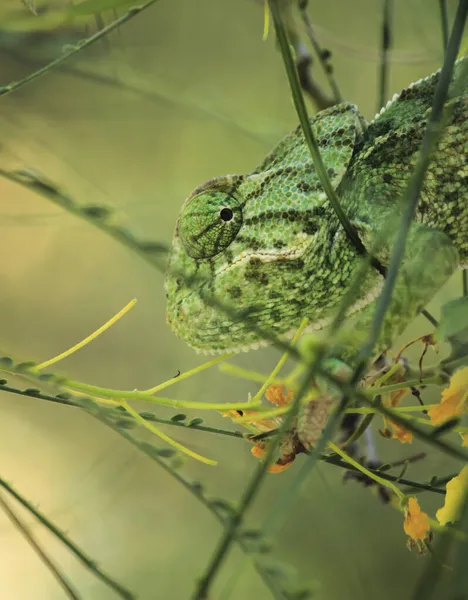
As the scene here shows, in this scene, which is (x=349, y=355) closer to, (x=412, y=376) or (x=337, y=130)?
(x=412, y=376)

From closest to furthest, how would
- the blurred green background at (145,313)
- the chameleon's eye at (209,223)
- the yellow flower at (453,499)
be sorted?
the yellow flower at (453,499)
the chameleon's eye at (209,223)
the blurred green background at (145,313)

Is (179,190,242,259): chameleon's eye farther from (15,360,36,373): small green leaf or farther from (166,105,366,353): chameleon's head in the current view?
(15,360,36,373): small green leaf

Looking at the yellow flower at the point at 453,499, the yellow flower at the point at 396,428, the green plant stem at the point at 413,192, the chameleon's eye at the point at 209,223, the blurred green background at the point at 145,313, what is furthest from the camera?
the blurred green background at the point at 145,313

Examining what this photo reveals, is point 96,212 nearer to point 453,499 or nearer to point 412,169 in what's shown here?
point 453,499

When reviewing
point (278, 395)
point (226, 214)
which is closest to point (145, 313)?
point (226, 214)

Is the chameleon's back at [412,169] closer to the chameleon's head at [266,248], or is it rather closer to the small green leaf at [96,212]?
the chameleon's head at [266,248]

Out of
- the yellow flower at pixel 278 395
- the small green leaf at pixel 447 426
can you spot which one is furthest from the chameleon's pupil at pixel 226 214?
the small green leaf at pixel 447 426

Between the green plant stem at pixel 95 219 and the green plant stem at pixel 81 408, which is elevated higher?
the green plant stem at pixel 95 219
